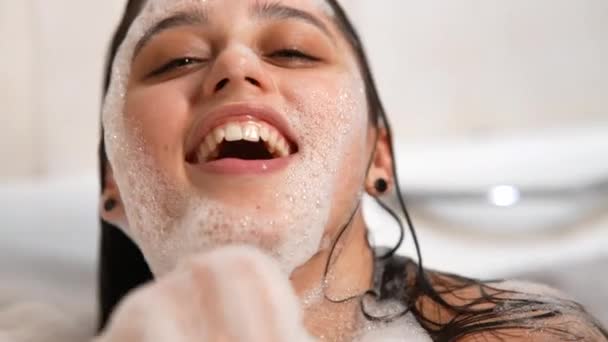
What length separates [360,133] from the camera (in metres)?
0.74

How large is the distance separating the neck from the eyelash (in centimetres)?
16

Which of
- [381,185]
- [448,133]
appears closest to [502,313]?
[381,185]

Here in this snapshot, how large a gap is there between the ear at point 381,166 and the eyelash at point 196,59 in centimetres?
13

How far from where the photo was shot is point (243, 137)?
665 millimetres

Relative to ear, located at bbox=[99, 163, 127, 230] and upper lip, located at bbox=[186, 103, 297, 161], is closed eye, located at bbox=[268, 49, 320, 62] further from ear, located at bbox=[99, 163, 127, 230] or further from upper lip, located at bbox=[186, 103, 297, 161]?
ear, located at bbox=[99, 163, 127, 230]

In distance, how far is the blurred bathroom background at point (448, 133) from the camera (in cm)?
124

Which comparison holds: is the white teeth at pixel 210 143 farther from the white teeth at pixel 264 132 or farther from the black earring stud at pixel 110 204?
the black earring stud at pixel 110 204

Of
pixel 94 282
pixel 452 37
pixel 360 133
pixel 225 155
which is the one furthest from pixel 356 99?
pixel 452 37

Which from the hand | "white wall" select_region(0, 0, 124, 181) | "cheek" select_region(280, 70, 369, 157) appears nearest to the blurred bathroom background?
"white wall" select_region(0, 0, 124, 181)

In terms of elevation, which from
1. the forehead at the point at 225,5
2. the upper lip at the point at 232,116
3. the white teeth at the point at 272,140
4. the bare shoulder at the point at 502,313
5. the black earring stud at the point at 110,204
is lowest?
the bare shoulder at the point at 502,313

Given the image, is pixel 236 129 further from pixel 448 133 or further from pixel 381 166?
pixel 448 133

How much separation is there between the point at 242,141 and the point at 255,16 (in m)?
0.12

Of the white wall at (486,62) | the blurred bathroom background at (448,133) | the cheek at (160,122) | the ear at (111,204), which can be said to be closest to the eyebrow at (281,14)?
the cheek at (160,122)

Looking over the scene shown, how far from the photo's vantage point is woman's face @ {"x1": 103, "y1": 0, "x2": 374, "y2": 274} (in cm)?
65
